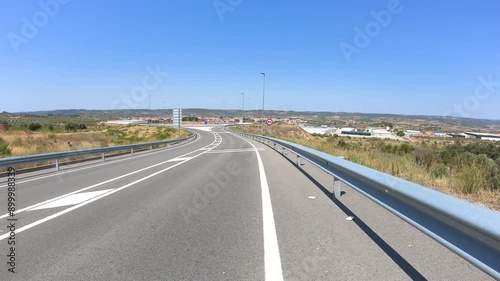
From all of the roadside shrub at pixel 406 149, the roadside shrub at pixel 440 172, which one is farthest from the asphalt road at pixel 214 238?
the roadside shrub at pixel 406 149

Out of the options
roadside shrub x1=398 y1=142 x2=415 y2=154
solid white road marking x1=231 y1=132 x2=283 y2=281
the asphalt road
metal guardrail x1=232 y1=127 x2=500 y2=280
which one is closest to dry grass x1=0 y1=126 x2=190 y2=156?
the asphalt road

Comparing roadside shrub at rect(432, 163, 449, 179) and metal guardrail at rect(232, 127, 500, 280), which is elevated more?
metal guardrail at rect(232, 127, 500, 280)

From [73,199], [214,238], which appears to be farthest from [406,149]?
[214,238]

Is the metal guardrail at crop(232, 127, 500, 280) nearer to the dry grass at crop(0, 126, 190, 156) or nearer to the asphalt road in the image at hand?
the asphalt road

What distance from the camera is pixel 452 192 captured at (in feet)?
27.8

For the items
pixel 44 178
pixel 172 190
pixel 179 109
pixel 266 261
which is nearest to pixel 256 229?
pixel 266 261

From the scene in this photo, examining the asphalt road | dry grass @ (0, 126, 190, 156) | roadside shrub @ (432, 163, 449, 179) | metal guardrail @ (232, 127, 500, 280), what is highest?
metal guardrail @ (232, 127, 500, 280)

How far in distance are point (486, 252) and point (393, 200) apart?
2.13 metres

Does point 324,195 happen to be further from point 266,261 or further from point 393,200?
point 266,261

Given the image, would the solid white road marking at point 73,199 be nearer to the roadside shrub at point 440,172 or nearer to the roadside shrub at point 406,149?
the roadside shrub at point 440,172

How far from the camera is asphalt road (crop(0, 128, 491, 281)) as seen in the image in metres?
4.24

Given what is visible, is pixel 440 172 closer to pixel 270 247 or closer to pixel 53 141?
pixel 270 247

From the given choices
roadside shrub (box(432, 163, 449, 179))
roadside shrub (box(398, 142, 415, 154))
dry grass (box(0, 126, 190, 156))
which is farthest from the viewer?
roadside shrub (box(398, 142, 415, 154))

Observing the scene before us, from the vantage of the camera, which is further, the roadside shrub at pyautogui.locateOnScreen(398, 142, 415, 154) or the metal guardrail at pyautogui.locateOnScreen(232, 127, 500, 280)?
the roadside shrub at pyautogui.locateOnScreen(398, 142, 415, 154)
